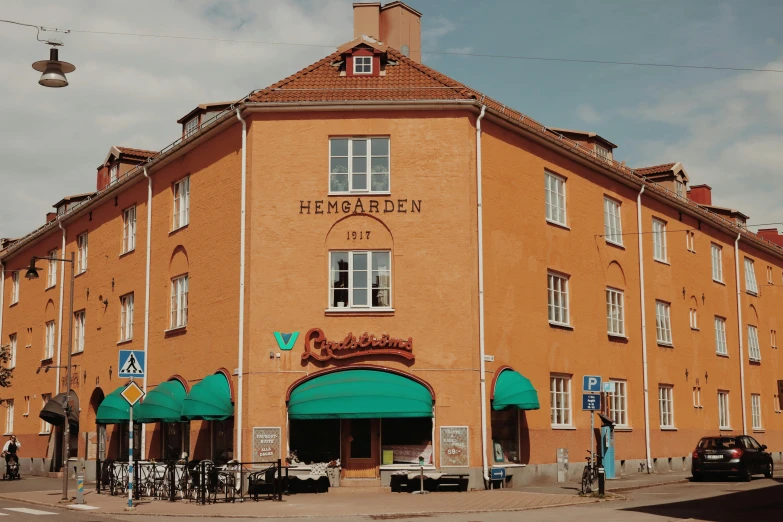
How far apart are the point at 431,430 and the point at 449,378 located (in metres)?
1.57

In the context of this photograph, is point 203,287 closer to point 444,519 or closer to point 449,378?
point 449,378

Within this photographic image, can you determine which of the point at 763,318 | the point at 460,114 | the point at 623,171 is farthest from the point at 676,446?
the point at 460,114

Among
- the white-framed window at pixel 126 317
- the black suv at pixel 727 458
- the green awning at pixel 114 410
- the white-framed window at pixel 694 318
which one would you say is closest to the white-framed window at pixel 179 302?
the green awning at pixel 114 410

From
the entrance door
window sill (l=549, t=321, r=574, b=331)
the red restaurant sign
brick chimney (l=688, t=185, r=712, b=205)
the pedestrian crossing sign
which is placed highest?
brick chimney (l=688, t=185, r=712, b=205)

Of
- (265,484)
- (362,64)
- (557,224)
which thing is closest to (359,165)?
(362,64)

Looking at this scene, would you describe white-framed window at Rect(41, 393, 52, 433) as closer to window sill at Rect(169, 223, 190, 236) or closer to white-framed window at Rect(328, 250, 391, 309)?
window sill at Rect(169, 223, 190, 236)

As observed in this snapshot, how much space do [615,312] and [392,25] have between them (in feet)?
45.0

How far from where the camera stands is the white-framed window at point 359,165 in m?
28.3

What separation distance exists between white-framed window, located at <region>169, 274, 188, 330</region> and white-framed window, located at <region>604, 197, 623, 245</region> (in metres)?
15.5

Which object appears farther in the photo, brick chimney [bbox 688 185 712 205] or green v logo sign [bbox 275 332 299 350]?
brick chimney [bbox 688 185 712 205]

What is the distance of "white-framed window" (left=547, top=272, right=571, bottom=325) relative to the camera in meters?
32.0

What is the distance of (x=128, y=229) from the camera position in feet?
122

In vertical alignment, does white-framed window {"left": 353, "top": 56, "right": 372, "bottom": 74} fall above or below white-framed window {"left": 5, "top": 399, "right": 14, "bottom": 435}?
above

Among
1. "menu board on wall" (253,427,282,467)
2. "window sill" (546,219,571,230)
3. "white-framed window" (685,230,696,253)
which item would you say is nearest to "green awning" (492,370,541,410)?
"window sill" (546,219,571,230)
